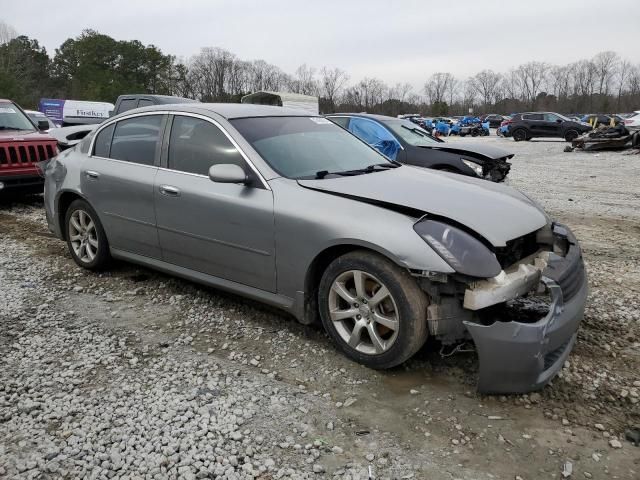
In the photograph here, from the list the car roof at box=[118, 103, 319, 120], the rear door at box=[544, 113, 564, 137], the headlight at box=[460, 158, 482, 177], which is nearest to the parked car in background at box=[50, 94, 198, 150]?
the headlight at box=[460, 158, 482, 177]

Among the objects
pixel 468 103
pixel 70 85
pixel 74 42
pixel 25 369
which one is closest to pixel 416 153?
pixel 25 369

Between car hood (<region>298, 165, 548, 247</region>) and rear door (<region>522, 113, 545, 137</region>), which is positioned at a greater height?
car hood (<region>298, 165, 548, 247</region>)

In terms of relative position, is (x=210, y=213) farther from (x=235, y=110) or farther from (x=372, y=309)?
(x=372, y=309)

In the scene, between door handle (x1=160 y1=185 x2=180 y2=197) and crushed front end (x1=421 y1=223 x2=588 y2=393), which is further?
door handle (x1=160 y1=185 x2=180 y2=197)

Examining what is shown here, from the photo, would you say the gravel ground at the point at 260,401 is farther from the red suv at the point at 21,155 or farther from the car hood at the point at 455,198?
the red suv at the point at 21,155

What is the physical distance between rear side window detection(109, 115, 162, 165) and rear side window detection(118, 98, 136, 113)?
7076mm

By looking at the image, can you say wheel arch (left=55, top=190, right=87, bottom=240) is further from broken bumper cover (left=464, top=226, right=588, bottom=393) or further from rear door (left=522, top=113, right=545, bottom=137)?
rear door (left=522, top=113, right=545, bottom=137)

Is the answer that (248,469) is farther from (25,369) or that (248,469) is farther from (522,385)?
(25,369)

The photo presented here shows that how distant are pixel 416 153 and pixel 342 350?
5.29 metres

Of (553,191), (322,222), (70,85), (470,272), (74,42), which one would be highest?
(74,42)

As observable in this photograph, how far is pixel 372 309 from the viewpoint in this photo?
3.08 m

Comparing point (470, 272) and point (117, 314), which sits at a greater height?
point (470, 272)

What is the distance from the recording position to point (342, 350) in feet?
10.9

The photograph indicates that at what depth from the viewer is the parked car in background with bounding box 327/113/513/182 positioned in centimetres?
779
